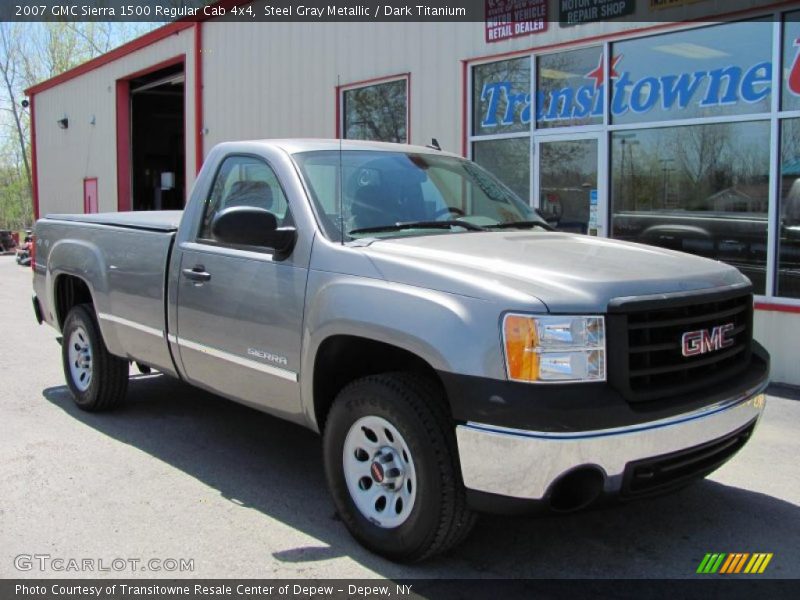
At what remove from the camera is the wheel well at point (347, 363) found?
365 centimetres

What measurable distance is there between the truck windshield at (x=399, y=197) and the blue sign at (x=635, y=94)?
3.79 metres

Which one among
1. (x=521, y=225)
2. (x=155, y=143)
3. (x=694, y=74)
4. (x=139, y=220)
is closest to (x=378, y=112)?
(x=694, y=74)

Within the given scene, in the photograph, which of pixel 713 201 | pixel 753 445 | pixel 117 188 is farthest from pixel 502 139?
pixel 117 188

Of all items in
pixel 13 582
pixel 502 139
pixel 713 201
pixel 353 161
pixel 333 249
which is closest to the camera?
pixel 13 582

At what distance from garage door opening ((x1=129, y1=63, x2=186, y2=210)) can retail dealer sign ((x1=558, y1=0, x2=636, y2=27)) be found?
1194cm

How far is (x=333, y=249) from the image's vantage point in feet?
12.6

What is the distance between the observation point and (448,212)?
14.5 ft

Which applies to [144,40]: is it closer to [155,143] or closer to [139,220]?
[155,143]

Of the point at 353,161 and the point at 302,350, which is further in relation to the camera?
the point at 353,161

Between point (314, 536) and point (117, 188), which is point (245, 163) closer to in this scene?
point (314, 536)

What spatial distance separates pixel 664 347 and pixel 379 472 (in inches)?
51.9

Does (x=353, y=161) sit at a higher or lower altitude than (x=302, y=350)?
higher

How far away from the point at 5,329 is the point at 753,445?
8.73 m

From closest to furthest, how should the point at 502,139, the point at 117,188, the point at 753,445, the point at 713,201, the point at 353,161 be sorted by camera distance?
the point at 353,161 → the point at 753,445 → the point at 713,201 → the point at 502,139 → the point at 117,188
